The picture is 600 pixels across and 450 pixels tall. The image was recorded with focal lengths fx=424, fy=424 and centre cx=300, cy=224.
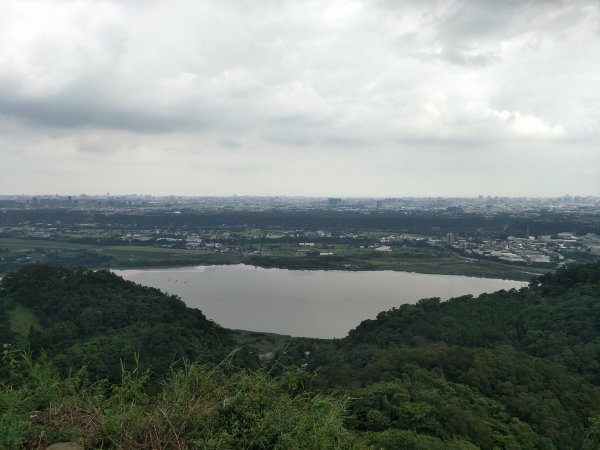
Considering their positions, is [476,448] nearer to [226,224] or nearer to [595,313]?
[595,313]

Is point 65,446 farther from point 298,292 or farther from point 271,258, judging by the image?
point 271,258

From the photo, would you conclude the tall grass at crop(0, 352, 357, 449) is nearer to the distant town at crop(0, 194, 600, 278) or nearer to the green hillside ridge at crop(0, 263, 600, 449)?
the green hillside ridge at crop(0, 263, 600, 449)

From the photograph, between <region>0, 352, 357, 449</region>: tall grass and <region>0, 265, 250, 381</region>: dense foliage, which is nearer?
<region>0, 352, 357, 449</region>: tall grass

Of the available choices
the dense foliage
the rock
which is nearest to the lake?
the dense foliage

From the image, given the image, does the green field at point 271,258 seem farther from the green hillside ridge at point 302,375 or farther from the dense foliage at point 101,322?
the dense foliage at point 101,322

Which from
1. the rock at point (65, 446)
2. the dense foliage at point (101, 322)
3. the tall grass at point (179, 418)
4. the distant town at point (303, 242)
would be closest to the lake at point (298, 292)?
the distant town at point (303, 242)

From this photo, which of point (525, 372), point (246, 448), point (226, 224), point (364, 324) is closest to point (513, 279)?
point (364, 324)
